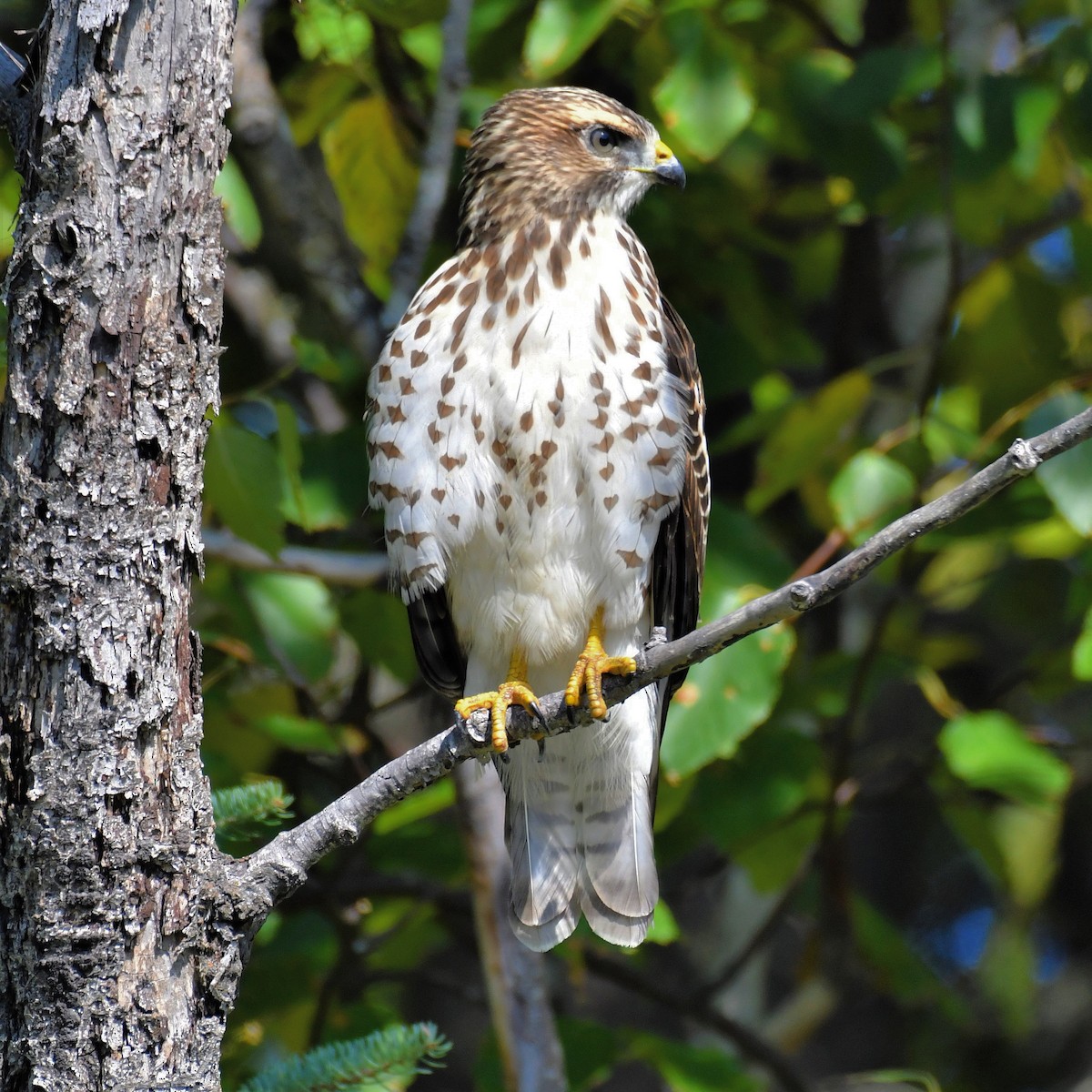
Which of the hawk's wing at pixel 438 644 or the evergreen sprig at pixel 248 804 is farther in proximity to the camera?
the hawk's wing at pixel 438 644

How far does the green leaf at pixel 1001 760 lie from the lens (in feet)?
12.7

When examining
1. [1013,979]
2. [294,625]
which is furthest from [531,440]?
[1013,979]

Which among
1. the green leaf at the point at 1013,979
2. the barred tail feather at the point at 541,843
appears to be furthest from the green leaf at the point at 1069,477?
the green leaf at the point at 1013,979

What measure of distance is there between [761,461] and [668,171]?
2.71ft

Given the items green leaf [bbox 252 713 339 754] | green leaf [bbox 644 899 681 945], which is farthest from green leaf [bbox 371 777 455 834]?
green leaf [bbox 644 899 681 945]

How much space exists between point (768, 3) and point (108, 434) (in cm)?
323

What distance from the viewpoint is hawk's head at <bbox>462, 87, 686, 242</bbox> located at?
3.70 metres

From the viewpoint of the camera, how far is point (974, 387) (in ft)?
15.1

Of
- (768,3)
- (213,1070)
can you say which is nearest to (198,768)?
(213,1070)

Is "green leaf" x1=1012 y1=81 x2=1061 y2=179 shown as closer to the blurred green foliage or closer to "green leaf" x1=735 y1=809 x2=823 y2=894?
the blurred green foliage

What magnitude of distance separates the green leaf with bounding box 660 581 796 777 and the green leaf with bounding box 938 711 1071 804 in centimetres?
57

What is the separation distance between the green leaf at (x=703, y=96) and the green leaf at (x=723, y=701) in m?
1.14

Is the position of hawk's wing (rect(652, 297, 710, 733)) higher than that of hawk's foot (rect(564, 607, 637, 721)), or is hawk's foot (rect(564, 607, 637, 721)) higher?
hawk's wing (rect(652, 297, 710, 733))

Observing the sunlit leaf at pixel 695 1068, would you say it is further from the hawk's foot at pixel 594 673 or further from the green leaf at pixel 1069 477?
the green leaf at pixel 1069 477
